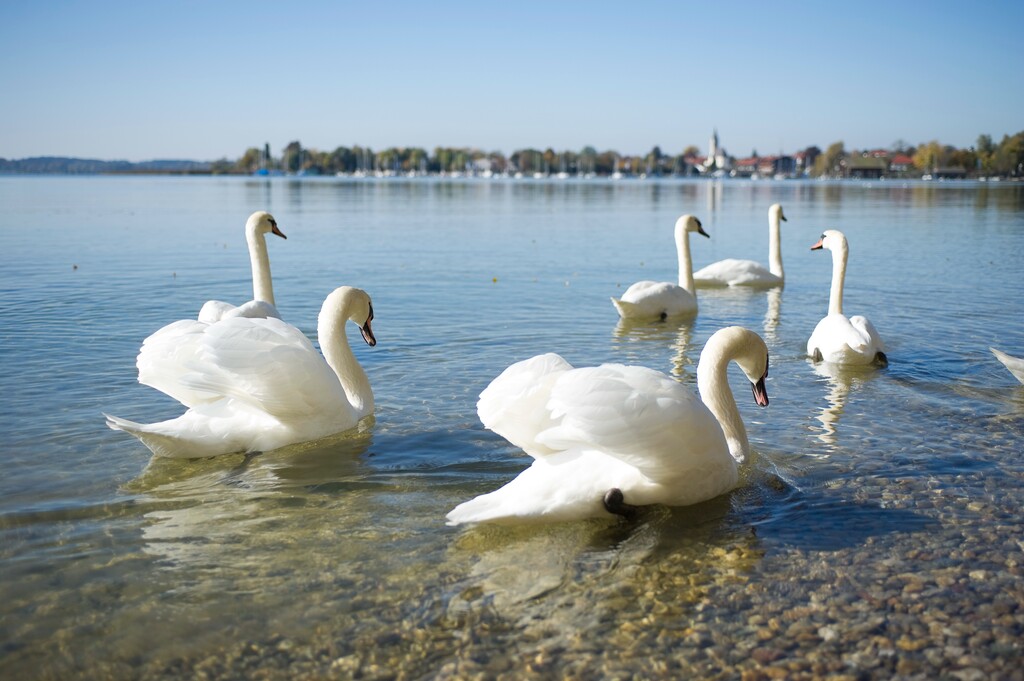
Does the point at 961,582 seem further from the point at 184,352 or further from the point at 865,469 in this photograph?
the point at 184,352

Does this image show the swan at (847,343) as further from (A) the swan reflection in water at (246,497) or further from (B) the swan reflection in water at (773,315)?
(A) the swan reflection in water at (246,497)

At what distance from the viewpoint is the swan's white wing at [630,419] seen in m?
4.71

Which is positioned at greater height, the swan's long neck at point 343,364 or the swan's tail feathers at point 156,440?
the swan's long neck at point 343,364

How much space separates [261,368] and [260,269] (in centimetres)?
399

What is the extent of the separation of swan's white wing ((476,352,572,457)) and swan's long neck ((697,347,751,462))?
1.06 m

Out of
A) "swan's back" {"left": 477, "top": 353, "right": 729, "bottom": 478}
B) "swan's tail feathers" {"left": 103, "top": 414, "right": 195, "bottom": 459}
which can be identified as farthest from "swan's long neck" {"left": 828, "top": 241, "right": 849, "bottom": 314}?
"swan's tail feathers" {"left": 103, "top": 414, "right": 195, "bottom": 459}

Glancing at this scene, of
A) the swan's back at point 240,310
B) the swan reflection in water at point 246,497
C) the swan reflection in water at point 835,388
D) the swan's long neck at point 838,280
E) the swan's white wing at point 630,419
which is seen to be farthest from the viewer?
the swan's long neck at point 838,280

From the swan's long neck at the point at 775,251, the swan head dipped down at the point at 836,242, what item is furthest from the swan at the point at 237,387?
the swan's long neck at the point at 775,251

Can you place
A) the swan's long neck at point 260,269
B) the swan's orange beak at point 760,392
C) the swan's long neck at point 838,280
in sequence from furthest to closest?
the swan's long neck at point 838,280, the swan's long neck at point 260,269, the swan's orange beak at point 760,392

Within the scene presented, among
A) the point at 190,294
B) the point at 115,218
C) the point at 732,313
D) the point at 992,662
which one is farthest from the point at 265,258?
the point at 115,218

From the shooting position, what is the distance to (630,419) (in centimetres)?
470

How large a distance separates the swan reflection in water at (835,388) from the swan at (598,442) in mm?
1817

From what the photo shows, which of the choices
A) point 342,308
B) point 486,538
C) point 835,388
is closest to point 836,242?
point 835,388

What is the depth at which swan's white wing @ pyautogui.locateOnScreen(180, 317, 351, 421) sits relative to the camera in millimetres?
5918
